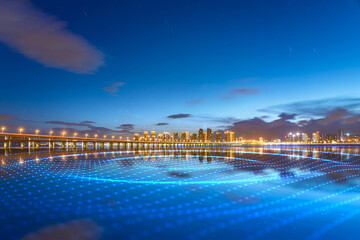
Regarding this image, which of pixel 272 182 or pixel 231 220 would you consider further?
pixel 272 182

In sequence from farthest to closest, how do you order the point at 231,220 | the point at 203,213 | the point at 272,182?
the point at 272,182 < the point at 203,213 < the point at 231,220

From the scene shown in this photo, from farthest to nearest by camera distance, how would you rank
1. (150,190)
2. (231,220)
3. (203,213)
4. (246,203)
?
(150,190) → (246,203) → (203,213) → (231,220)

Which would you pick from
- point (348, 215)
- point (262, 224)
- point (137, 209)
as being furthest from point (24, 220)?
point (348, 215)

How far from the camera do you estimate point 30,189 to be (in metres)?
8.69

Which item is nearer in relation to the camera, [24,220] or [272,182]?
[24,220]

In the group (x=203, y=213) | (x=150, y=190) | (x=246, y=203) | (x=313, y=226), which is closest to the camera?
(x=313, y=226)

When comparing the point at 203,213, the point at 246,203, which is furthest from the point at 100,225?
the point at 246,203

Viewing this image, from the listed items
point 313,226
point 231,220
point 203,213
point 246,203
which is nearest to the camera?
point 313,226

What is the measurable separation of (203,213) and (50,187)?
6.24 m

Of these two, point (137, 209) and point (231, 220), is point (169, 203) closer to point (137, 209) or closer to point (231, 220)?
point (137, 209)

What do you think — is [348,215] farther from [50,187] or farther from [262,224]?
[50,187]

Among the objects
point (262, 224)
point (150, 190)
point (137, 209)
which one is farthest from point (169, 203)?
point (262, 224)

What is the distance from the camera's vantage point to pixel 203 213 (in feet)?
19.5

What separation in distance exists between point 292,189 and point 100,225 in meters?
6.66
